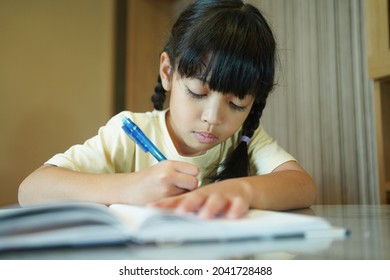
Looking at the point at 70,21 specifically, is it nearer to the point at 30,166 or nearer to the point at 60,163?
the point at 30,166

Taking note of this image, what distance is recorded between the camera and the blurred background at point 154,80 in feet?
3.74

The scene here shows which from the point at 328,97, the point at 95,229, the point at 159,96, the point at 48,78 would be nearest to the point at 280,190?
the point at 95,229

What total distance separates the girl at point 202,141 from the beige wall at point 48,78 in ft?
3.77

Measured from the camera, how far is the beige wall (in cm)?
183

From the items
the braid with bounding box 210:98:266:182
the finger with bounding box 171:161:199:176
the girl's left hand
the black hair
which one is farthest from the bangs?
the girl's left hand

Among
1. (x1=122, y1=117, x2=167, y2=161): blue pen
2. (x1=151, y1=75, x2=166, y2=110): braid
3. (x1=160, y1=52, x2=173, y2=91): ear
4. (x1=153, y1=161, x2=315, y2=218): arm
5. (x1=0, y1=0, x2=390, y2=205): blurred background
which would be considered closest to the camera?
(x1=153, y1=161, x2=315, y2=218): arm

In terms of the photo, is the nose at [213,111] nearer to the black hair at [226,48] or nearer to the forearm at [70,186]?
the black hair at [226,48]

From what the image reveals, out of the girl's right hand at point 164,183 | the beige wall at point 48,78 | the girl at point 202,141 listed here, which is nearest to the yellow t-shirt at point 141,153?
the girl at point 202,141

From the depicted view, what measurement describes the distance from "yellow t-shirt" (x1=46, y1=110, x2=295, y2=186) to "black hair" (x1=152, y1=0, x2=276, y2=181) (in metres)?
0.13

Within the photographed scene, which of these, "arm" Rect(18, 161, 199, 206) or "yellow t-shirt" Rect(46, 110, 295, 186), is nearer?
"arm" Rect(18, 161, 199, 206)

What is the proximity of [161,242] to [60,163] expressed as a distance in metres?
0.46

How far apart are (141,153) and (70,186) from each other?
0.25m

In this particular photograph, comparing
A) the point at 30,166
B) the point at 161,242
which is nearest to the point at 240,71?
the point at 161,242

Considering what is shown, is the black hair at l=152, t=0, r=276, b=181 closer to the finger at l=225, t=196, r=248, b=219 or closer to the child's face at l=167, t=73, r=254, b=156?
the child's face at l=167, t=73, r=254, b=156
